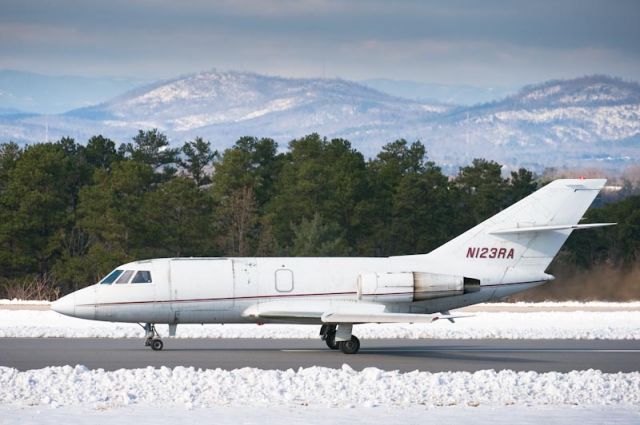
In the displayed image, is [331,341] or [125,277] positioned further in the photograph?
[331,341]

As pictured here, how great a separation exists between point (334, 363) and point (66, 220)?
44847 millimetres

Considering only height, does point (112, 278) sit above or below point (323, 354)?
above

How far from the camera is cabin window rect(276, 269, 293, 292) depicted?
25.0 meters

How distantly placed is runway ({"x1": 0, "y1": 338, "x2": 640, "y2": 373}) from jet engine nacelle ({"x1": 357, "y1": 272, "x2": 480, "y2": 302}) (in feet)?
4.24

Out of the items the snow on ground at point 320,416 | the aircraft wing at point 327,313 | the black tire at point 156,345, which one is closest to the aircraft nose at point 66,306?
the black tire at point 156,345

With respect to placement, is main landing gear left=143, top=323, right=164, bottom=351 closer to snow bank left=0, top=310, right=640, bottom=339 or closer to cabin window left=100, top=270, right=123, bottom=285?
cabin window left=100, top=270, right=123, bottom=285

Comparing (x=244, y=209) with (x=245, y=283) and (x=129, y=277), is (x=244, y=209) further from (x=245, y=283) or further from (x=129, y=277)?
(x=245, y=283)

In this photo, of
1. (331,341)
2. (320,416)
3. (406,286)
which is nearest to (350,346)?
(331,341)

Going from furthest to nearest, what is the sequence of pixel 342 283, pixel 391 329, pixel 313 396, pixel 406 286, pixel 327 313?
pixel 391 329 → pixel 342 283 → pixel 406 286 → pixel 327 313 → pixel 313 396

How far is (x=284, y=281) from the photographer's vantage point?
988 inches

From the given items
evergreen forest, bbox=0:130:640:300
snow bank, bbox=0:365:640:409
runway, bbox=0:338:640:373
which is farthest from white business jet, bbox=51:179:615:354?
evergreen forest, bbox=0:130:640:300

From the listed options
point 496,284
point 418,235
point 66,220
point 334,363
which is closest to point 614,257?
point 418,235

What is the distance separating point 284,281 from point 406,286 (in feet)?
9.08

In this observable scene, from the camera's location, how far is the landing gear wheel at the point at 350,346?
2469 cm
